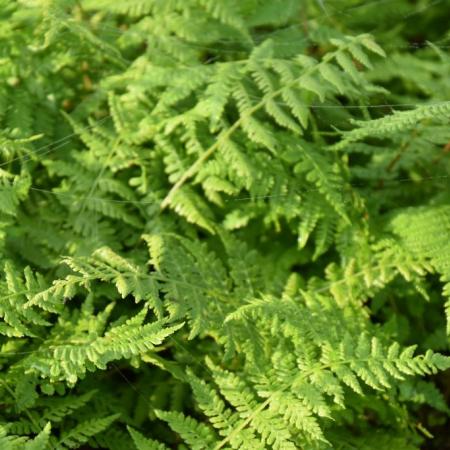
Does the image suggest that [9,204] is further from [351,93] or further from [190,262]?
[351,93]

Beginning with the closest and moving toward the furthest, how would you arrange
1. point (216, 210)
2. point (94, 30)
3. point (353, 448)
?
point (353, 448) → point (216, 210) → point (94, 30)

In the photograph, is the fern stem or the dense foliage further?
the fern stem

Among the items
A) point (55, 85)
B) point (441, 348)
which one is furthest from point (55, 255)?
point (441, 348)

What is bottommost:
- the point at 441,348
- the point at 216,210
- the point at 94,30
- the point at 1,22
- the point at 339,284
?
the point at 441,348

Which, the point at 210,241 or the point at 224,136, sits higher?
the point at 224,136

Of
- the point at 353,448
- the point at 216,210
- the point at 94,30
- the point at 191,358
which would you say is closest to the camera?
the point at 353,448

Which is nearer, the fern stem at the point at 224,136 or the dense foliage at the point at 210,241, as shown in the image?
the dense foliage at the point at 210,241

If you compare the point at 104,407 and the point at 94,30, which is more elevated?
the point at 94,30

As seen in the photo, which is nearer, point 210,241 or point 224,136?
point 224,136
